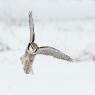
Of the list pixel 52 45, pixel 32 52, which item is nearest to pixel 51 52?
pixel 32 52

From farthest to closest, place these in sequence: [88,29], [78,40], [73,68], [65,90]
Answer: [88,29], [78,40], [73,68], [65,90]

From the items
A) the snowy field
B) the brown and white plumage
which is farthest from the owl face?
the snowy field

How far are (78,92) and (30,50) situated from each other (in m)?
2.27

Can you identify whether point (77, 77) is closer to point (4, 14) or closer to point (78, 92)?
point (78, 92)

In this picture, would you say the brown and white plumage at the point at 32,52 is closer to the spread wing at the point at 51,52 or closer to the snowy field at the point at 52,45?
the spread wing at the point at 51,52

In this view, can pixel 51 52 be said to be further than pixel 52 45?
No

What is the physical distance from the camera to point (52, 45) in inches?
155

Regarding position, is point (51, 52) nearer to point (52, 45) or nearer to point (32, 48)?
point (32, 48)

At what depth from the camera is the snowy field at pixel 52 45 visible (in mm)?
3193

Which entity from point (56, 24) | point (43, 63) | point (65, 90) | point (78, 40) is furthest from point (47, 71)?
point (56, 24)

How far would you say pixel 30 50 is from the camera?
2.93 ft

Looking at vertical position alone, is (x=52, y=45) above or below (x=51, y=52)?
below

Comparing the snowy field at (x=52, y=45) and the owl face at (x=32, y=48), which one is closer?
the owl face at (x=32, y=48)

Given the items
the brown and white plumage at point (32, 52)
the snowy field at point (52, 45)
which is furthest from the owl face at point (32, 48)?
the snowy field at point (52, 45)
